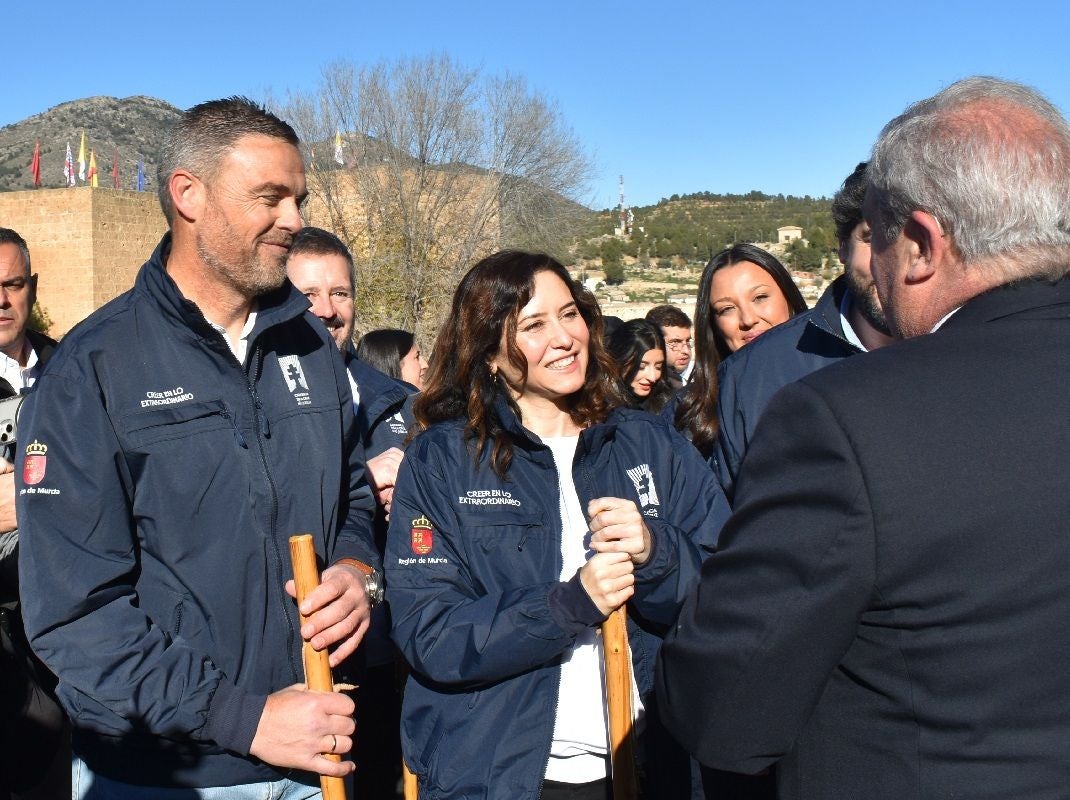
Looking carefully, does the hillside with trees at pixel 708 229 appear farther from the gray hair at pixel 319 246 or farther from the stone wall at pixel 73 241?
the gray hair at pixel 319 246

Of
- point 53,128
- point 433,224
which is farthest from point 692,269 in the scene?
point 53,128

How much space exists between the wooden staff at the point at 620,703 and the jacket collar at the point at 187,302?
1192 millimetres

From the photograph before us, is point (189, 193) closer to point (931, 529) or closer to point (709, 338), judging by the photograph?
point (931, 529)

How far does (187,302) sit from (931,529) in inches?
70.7

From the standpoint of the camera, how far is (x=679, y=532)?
2.51 m

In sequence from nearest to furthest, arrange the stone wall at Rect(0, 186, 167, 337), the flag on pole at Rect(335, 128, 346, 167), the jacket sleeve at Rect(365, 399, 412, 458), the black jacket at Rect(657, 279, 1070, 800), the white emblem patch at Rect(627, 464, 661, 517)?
the black jacket at Rect(657, 279, 1070, 800) → the white emblem patch at Rect(627, 464, 661, 517) → the jacket sleeve at Rect(365, 399, 412, 458) → the stone wall at Rect(0, 186, 167, 337) → the flag on pole at Rect(335, 128, 346, 167)

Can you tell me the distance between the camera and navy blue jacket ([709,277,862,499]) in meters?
3.24

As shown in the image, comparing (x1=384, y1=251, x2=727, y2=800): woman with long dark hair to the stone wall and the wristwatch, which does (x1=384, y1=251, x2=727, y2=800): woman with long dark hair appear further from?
the stone wall

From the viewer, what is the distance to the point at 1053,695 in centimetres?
145

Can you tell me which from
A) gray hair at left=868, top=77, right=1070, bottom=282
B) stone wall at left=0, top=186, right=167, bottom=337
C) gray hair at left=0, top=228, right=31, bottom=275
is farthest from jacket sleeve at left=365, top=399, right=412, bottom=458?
stone wall at left=0, top=186, right=167, bottom=337

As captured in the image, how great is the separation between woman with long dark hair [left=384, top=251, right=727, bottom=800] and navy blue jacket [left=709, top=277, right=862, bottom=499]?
1.87ft

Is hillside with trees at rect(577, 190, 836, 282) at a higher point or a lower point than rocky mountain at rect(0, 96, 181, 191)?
lower

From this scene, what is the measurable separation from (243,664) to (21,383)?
2.58m

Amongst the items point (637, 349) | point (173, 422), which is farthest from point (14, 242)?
point (637, 349)
